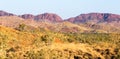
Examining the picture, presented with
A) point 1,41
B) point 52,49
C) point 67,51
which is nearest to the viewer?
point 52,49

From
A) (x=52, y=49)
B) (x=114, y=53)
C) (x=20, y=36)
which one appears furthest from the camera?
(x=20, y=36)

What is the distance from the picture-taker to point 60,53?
5291 centimetres

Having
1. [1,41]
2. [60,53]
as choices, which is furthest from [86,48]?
[1,41]

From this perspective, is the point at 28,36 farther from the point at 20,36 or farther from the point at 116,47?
the point at 116,47

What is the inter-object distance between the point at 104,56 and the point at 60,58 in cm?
1364

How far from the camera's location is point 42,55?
47125 millimetres

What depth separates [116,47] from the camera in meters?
61.5

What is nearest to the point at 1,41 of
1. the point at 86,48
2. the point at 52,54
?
the point at 86,48

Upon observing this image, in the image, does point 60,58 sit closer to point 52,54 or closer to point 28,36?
point 52,54

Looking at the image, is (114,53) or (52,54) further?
(114,53)

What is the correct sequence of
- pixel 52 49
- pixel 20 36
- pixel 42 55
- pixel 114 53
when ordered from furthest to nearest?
Answer: pixel 20 36
pixel 114 53
pixel 52 49
pixel 42 55

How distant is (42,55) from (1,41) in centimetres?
3485

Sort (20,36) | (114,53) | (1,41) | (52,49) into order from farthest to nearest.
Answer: (20,36)
(1,41)
(114,53)
(52,49)

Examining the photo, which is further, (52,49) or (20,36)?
(20,36)
